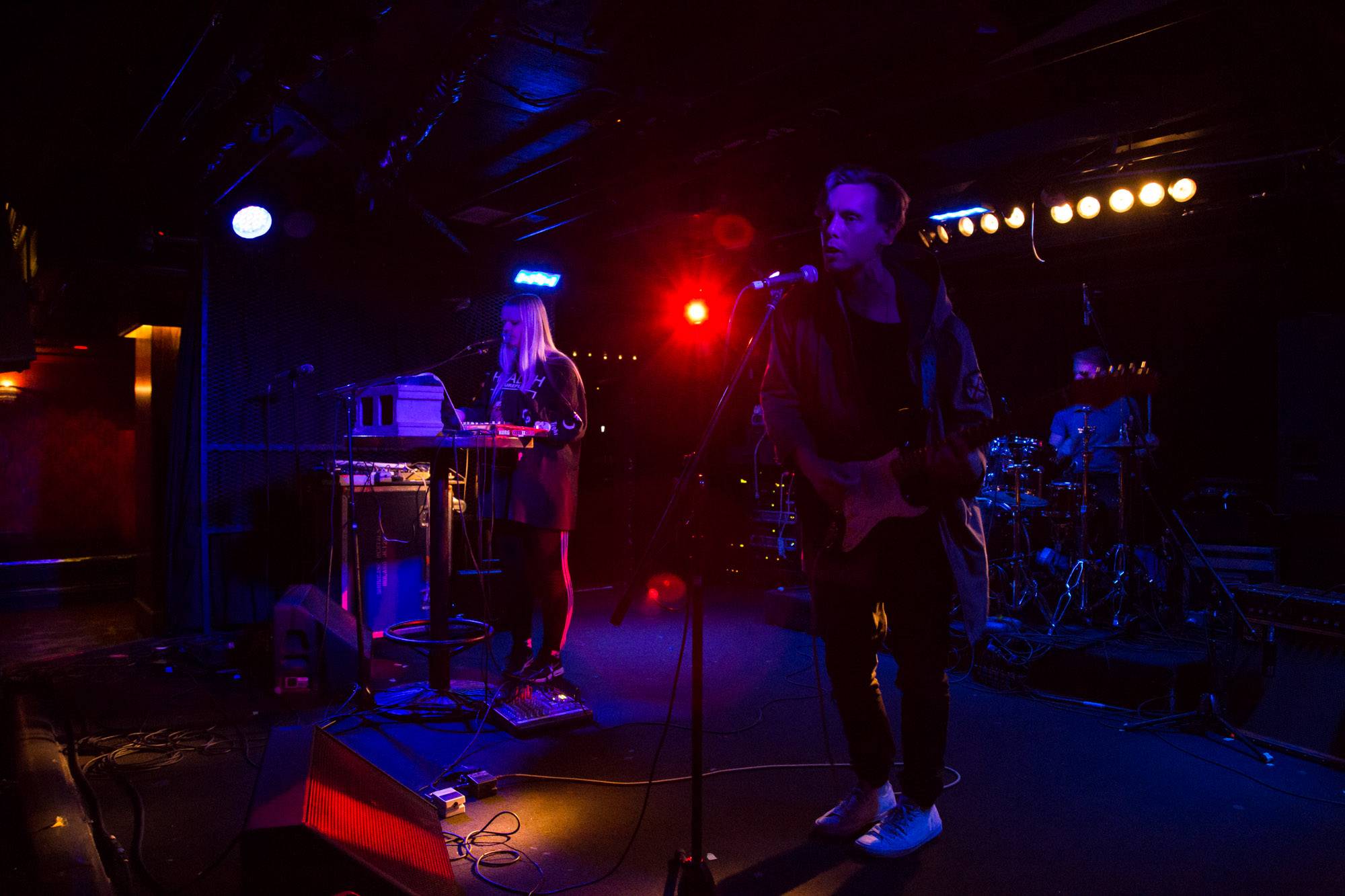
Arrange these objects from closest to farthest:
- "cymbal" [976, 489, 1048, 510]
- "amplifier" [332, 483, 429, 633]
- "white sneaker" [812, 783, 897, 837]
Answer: "white sneaker" [812, 783, 897, 837]
"amplifier" [332, 483, 429, 633]
"cymbal" [976, 489, 1048, 510]

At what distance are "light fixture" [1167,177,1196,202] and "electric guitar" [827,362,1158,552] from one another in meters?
4.38

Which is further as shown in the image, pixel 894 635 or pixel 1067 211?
pixel 1067 211

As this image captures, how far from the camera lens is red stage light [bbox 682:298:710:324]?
809cm

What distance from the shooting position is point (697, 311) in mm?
8094

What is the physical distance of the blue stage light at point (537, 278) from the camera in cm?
764

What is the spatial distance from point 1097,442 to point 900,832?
500 cm

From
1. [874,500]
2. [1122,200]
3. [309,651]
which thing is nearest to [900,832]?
[874,500]

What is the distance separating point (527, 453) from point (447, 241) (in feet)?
12.3

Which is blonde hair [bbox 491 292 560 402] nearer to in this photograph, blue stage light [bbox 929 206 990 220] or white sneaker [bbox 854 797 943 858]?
white sneaker [bbox 854 797 943 858]

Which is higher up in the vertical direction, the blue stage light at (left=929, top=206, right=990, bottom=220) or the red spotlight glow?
the blue stage light at (left=929, top=206, right=990, bottom=220)

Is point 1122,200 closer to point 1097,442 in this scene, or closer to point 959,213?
point 959,213

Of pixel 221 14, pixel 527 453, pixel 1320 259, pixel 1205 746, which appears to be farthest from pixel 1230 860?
pixel 1320 259

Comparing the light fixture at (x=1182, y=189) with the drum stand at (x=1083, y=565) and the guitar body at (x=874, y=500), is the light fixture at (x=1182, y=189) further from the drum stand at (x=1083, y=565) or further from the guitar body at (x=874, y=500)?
the guitar body at (x=874, y=500)

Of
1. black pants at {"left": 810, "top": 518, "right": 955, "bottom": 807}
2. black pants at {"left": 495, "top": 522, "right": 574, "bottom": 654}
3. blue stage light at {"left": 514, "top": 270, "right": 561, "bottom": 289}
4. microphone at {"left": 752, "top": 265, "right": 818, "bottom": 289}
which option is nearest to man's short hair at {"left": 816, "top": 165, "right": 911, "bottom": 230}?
microphone at {"left": 752, "top": 265, "right": 818, "bottom": 289}
